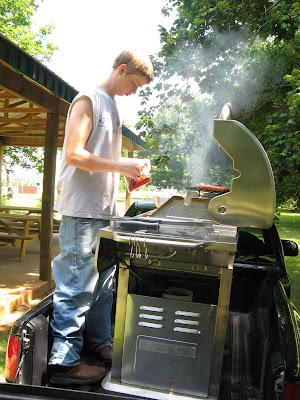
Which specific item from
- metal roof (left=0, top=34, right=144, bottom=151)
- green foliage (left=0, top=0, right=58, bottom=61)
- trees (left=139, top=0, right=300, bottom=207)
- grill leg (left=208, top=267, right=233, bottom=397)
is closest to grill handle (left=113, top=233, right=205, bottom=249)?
grill leg (left=208, top=267, right=233, bottom=397)

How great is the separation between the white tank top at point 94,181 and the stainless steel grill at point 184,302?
0.33 metres

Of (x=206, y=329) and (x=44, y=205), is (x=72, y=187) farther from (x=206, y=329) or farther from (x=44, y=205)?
(x=44, y=205)

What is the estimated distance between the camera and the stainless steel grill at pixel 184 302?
155cm

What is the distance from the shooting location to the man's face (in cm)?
201

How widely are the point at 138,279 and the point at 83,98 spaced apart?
1.02 metres

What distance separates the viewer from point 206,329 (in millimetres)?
1590

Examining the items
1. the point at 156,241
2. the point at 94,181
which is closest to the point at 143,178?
the point at 94,181

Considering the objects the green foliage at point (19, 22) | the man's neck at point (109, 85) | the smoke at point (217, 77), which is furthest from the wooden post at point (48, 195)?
the green foliage at point (19, 22)

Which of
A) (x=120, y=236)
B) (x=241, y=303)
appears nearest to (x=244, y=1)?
(x=241, y=303)

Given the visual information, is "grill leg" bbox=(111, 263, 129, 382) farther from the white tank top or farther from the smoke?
the smoke

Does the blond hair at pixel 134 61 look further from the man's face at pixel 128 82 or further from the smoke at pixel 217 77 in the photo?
the smoke at pixel 217 77

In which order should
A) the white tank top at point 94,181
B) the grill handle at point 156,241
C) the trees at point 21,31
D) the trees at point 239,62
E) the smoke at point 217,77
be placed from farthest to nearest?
1. the trees at point 21,31
2. the smoke at point 217,77
3. the trees at point 239,62
4. the white tank top at point 94,181
5. the grill handle at point 156,241

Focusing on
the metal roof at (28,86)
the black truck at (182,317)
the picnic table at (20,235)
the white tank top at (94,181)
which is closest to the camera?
the black truck at (182,317)

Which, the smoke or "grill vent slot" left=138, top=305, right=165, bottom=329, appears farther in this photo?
the smoke
